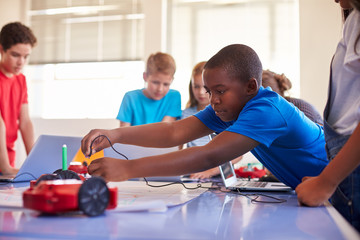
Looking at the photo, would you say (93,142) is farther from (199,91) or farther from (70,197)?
(199,91)

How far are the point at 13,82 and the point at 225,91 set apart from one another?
5.69 ft

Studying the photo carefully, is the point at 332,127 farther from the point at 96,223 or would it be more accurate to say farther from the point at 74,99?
the point at 74,99

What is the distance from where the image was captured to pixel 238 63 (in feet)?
3.36

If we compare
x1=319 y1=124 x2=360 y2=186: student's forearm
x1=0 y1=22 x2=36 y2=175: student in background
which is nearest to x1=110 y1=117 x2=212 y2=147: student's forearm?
x1=319 y1=124 x2=360 y2=186: student's forearm

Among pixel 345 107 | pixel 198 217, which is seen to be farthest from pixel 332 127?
pixel 198 217

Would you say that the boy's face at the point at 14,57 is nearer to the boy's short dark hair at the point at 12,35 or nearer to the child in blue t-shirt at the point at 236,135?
the boy's short dark hair at the point at 12,35

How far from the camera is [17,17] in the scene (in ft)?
13.9

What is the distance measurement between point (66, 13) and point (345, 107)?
12.8 ft

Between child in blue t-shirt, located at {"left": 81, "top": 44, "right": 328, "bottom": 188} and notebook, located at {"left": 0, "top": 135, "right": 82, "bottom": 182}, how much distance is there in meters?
0.34

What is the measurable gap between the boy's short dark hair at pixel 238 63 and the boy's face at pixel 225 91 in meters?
0.02

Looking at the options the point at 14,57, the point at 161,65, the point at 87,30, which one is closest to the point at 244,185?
the point at 161,65

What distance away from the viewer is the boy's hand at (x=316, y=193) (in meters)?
0.74

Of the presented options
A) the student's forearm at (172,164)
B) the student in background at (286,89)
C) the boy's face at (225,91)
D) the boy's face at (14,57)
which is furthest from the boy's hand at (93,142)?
the boy's face at (14,57)

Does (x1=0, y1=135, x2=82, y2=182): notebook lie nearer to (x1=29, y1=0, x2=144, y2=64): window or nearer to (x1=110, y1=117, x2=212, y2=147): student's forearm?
(x1=110, y1=117, x2=212, y2=147): student's forearm
